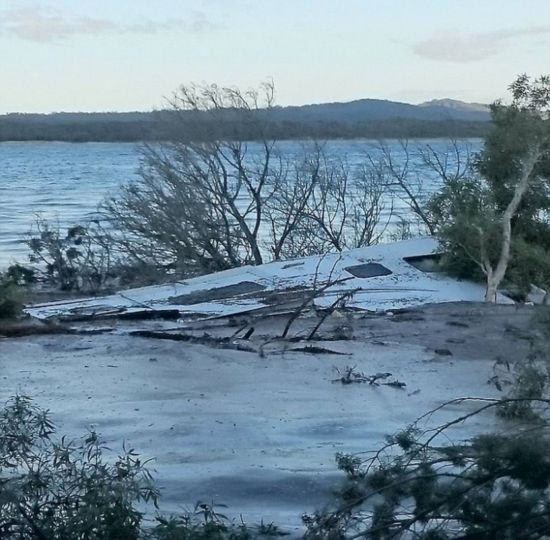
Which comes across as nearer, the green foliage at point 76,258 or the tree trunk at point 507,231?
the tree trunk at point 507,231

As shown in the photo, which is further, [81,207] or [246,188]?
[81,207]

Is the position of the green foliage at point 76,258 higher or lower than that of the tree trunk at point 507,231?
lower

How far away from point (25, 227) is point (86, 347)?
25.4 metres

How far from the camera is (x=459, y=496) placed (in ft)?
16.9

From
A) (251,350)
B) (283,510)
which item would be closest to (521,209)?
(251,350)

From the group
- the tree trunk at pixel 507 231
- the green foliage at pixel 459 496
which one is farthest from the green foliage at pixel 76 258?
the green foliage at pixel 459 496

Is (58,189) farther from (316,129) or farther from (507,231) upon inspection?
(507,231)

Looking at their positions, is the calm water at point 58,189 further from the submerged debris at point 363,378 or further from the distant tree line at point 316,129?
the submerged debris at point 363,378

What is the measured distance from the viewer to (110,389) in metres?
10.9

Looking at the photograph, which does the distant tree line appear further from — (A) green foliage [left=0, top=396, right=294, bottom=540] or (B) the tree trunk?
(A) green foliage [left=0, top=396, right=294, bottom=540]

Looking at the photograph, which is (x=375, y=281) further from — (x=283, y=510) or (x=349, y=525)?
(x=349, y=525)

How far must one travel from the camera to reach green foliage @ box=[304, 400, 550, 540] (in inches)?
196

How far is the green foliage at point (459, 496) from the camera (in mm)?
4984

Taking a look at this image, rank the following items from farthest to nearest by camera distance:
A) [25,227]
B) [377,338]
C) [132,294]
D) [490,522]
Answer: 1. [25,227]
2. [132,294]
3. [377,338]
4. [490,522]
